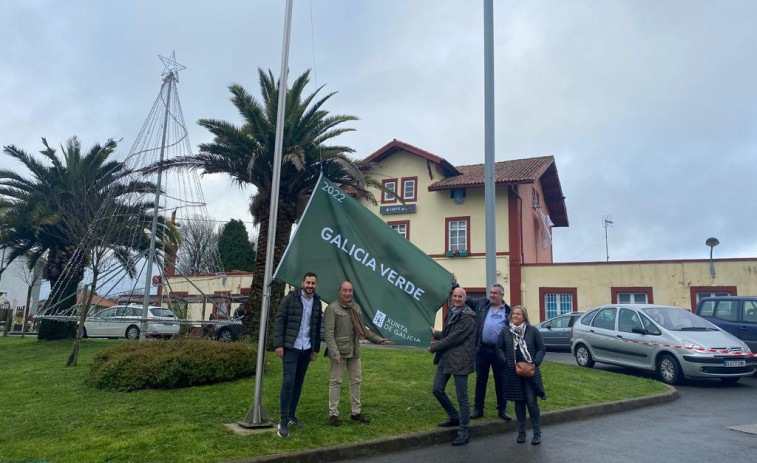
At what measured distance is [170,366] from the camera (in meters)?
9.64

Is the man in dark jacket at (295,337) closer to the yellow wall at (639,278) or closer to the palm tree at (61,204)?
the palm tree at (61,204)

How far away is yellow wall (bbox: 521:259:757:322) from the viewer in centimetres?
2334

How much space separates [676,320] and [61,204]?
791 inches

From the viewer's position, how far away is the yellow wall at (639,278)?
76.6 feet

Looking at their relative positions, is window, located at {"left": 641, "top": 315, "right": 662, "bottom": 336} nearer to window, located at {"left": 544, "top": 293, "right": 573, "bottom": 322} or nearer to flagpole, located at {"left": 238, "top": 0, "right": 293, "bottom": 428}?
flagpole, located at {"left": 238, "top": 0, "right": 293, "bottom": 428}

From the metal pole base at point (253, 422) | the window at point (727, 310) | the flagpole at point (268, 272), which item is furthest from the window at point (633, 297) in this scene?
the metal pole base at point (253, 422)

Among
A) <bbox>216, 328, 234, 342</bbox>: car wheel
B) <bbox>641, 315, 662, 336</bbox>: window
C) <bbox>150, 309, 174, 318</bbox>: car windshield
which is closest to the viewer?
Result: <bbox>641, 315, 662, 336</bbox>: window

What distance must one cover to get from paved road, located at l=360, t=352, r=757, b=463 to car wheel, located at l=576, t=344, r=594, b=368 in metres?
4.57

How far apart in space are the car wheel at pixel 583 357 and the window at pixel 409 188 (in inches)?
670

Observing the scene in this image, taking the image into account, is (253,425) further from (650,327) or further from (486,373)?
(650,327)

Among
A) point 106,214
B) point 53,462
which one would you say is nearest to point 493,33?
point 53,462

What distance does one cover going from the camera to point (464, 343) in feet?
23.3

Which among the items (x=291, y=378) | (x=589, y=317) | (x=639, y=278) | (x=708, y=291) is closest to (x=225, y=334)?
(x=589, y=317)

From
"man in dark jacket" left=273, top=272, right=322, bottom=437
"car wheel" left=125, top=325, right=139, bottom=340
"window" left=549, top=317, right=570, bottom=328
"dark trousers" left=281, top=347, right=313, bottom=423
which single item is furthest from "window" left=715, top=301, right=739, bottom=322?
"car wheel" left=125, top=325, right=139, bottom=340
